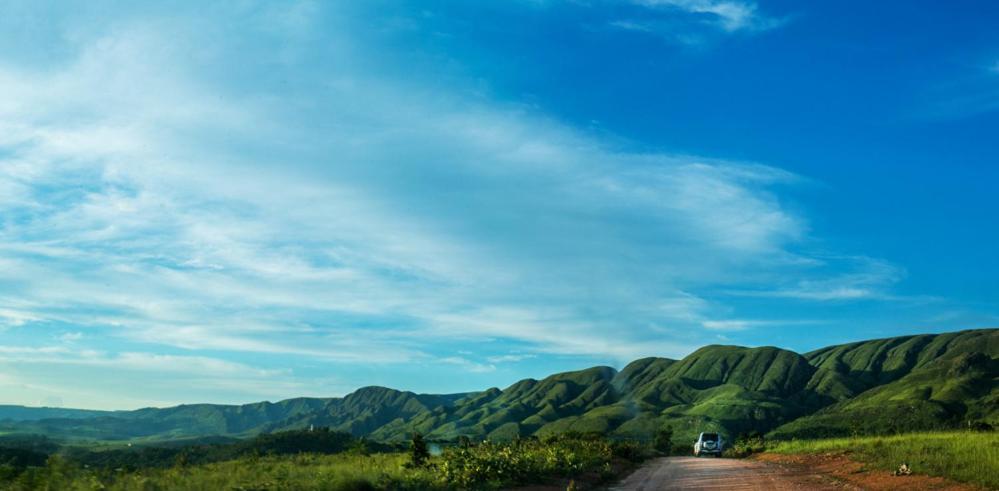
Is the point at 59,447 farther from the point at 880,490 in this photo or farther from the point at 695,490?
the point at 880,490

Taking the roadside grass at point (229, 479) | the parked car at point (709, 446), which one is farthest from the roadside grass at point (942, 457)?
the parked car at point (709, 446)

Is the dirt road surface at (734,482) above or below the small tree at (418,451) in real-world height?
below

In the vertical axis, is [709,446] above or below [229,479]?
below

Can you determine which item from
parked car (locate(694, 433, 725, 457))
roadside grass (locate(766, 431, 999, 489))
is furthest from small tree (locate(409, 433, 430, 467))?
parked car (locate(694, 433, 725, 457))

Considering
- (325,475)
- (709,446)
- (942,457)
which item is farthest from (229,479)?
(709,446)

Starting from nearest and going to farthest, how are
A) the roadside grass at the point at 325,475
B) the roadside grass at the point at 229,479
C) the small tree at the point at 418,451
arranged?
the roadside grass at the point at 229,479 → the roadside grass at the point at 325,475 → the small tree at the point at 418,451

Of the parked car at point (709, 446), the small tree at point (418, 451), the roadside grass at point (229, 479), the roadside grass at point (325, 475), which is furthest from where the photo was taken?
the parked car at point (709, 446)

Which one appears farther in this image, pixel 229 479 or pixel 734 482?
pixel 734 482

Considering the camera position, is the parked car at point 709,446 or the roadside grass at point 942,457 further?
the parked car at point 709,446

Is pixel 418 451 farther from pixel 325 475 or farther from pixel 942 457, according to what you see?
pixel 942 457

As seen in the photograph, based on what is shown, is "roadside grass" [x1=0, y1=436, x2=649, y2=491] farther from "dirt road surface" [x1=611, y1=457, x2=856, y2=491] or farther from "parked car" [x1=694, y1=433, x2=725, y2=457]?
"parked car" [x1=694, y1=433, x2=725, y2=457]

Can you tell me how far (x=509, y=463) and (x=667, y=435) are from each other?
258 feet

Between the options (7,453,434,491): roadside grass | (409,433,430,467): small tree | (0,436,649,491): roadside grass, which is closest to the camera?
(7,453,434,491): roadside grass

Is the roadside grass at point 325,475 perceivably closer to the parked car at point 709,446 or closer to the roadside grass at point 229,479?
the roadside grass at point 229,479
